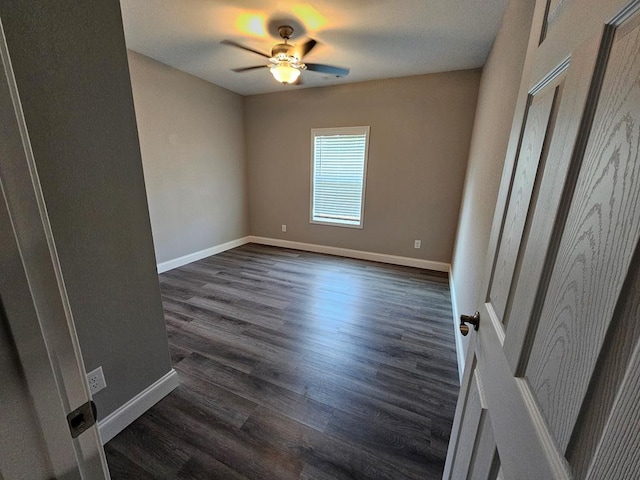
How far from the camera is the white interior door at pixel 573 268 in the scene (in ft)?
0.99

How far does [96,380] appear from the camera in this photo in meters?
1.25

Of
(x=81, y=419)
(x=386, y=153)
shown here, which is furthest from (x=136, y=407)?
(x=386, y=153)

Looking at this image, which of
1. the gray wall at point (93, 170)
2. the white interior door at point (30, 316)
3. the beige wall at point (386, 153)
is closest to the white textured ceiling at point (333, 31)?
the beige wall at point (386, 153)

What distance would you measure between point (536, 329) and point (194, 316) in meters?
2.63

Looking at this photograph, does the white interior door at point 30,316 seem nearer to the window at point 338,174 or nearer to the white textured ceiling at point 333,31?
the white textured ceiling at point 333,31

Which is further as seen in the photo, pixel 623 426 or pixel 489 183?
pixel 489 183

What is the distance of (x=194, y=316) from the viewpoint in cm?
247

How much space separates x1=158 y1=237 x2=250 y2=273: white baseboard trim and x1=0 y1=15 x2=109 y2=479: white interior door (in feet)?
11.2

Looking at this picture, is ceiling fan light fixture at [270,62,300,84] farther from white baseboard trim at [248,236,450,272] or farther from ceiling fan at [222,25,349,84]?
white baseboard trim at [248,236,450,272]

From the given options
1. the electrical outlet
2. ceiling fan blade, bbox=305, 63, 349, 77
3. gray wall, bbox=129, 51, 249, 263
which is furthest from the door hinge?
gray wall, bbox=129, 51, 249, 263

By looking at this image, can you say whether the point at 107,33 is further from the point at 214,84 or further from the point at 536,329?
the point at 214,84

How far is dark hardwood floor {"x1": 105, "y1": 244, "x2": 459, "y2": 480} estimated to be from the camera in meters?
1.26

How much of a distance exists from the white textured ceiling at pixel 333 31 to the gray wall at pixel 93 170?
1366 mm

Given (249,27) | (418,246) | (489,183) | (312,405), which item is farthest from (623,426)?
(418,246)
